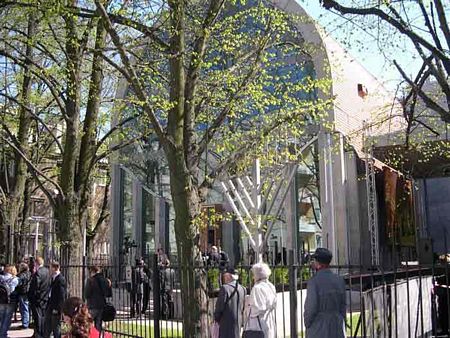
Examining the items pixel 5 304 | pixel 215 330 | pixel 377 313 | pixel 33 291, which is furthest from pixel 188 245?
pixel 33 291

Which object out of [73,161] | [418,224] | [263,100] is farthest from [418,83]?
[418,224]

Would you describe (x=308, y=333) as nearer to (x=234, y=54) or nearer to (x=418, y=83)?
(x=418, y=83)

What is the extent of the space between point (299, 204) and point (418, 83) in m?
15.9

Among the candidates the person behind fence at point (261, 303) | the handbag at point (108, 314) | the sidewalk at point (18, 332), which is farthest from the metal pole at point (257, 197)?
the person behind fence at point (261, 303)

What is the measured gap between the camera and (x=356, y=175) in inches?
990

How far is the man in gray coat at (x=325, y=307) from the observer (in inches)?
248

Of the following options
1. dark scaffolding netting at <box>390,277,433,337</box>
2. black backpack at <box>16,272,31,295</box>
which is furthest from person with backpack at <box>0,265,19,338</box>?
dark scaffolding netting at <box>390,277,433,337</box>

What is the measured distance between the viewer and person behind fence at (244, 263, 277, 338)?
749 cm

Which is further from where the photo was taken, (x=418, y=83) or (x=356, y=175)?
(x=356, y=175)

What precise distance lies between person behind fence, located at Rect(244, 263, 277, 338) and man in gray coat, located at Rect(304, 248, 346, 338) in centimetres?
115

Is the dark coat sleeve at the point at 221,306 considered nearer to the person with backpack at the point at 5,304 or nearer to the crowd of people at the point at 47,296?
the crowd of people at the point at 47,296

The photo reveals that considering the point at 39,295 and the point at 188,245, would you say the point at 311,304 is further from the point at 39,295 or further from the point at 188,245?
the point at 39,295

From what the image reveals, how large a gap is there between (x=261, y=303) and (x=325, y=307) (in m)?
1.34

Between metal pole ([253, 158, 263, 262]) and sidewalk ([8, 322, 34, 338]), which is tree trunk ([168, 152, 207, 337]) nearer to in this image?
sidewalk ([8, 322, 34, 338])
